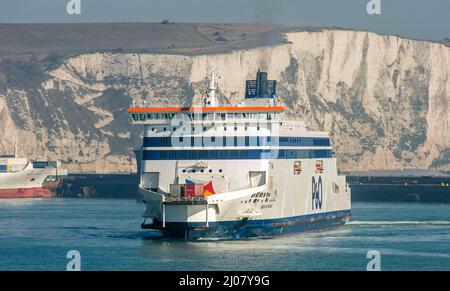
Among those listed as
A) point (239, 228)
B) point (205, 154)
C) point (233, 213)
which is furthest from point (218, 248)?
point (205, 154)

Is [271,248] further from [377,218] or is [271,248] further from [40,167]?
[40,167]

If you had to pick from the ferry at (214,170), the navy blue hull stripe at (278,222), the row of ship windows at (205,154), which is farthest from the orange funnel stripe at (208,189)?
the navy blue hull stripe at (278,222)

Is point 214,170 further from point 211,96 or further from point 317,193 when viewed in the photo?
point 317,193

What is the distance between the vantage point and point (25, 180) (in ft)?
522

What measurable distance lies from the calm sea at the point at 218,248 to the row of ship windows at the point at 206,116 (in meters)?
6.56

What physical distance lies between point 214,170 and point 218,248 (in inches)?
226

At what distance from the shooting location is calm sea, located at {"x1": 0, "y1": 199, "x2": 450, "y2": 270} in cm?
5844

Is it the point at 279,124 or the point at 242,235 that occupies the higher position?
the point at 279,124

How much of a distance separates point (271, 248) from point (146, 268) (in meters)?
9.06

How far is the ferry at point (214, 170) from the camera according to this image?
6550cm

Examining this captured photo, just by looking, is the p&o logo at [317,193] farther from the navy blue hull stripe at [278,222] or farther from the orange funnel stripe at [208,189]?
the orange funnel stripe at [208,189]

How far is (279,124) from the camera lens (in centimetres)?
7106
